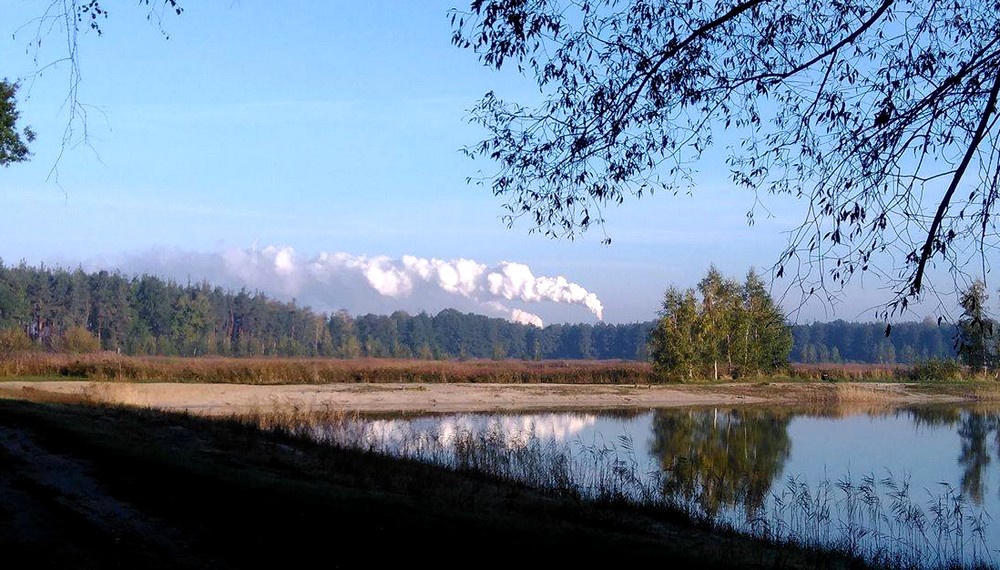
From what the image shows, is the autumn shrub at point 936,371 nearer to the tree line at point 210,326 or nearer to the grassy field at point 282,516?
the tree line at point 210,326

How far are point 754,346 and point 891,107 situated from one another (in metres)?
55.6

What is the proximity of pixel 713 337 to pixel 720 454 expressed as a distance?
128 ft

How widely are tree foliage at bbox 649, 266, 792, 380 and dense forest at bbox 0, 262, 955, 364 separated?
6.14m

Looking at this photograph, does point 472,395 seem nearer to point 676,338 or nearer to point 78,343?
point 676,338

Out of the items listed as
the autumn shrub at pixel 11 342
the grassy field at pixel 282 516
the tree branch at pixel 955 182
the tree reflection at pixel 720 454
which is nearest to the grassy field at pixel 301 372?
the autumn shrub at pixel 11 342

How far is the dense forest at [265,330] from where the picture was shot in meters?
102

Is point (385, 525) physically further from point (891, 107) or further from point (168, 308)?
point (168, 308)

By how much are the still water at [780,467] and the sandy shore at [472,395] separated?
5880mm

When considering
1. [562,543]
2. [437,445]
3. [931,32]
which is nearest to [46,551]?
[562,543]

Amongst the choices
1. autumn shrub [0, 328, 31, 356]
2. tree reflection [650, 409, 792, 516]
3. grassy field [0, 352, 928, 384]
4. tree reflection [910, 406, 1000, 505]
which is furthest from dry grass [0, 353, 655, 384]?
tree reflection [910, 406, 1000, 505]

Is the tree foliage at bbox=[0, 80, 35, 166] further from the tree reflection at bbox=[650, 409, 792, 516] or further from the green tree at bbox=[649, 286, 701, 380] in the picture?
the green tree at bbox=[649, 286, 701, 380]

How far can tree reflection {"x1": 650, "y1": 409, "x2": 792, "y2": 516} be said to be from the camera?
15.4 metres

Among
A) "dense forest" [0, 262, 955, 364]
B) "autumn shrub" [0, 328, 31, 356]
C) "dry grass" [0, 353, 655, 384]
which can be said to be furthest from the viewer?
"dense forest" [0, 262, 955, 364]

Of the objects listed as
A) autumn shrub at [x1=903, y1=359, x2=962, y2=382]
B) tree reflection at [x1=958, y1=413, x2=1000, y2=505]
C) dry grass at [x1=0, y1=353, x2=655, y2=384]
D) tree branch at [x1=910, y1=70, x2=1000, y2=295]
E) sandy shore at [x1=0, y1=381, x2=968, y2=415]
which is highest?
tree branch at [x1=910, y1=70, x2=1000, y2=295]
